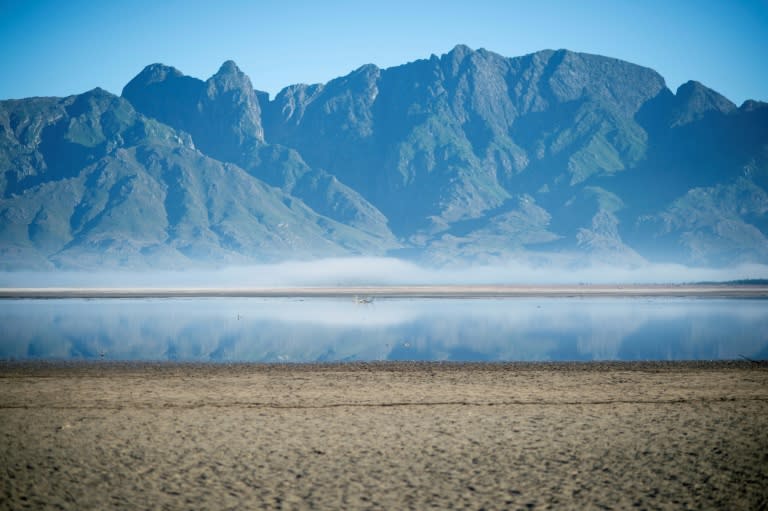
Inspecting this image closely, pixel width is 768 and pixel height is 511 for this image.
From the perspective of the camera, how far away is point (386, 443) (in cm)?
1650

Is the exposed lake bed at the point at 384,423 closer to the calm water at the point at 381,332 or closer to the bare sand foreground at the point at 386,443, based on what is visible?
the bare sand foreground at the point at 386,443

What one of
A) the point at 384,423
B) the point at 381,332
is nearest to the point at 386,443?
the point at 384,423

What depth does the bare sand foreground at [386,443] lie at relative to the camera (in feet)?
43.4

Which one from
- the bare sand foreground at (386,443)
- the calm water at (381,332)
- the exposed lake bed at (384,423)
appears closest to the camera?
the bare sand foreground at (386,443)

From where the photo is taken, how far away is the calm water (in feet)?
114

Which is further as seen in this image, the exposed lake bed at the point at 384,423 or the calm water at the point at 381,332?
the calm water at the point at 381,332

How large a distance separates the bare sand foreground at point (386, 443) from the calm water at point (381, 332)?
911 cm

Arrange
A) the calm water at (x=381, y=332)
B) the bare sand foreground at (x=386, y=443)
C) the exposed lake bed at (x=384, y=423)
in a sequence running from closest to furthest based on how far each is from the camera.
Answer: the bare sand foreground at (x=386, y=443) → the exposed lake bed at (x=384, y=423) → the calm water at (x=381, y=332)

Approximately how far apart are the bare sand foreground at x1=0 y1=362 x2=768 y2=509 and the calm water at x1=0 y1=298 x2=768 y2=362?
9.11m

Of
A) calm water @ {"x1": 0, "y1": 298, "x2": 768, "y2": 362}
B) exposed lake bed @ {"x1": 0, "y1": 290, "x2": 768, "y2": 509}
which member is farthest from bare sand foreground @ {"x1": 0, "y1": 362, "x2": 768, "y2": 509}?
calm water @ {"x1": 0, "y1": 298, "x2": 768, "y2": 362}

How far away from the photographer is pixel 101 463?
49.1 feet

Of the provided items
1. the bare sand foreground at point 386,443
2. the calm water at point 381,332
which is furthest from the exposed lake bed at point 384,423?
the calm water at point 381,332

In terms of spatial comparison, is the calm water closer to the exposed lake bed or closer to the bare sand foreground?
the exposed lake bed

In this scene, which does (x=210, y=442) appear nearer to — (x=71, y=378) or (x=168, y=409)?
(x=168, y=409)
